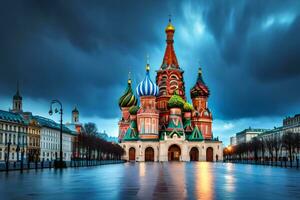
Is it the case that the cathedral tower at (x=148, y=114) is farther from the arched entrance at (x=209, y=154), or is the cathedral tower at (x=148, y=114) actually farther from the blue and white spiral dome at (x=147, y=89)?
the arched entrance at (x=209, y=154)

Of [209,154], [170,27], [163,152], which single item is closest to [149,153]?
[163,152]

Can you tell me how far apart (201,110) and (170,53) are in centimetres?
2009

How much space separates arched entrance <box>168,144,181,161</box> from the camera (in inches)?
4370

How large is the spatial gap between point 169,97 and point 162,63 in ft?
42.3

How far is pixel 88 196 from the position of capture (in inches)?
575

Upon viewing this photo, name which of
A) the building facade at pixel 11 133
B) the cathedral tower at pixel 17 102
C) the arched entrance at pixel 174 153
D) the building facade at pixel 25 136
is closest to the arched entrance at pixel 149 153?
the arched entrance at pixel 174 153

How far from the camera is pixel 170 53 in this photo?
12600 centimetres

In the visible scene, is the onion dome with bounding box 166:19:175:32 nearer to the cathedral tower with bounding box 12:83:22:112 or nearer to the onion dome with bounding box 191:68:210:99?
the onion dome with bounding box 191:68:210:99

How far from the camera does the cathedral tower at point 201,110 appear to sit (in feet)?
394

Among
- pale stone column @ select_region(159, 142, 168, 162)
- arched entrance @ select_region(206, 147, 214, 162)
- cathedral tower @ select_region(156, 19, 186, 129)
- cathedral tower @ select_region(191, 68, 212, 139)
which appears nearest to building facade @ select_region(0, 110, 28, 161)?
pale stone column @ select_region(159, 142, 168, 162)

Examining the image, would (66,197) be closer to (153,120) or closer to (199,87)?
(153,120)

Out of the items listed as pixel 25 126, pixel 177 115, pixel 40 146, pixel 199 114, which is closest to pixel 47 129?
pixel 40 146

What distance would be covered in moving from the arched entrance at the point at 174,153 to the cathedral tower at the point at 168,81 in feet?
23.8

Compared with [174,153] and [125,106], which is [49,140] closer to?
[125,106]
